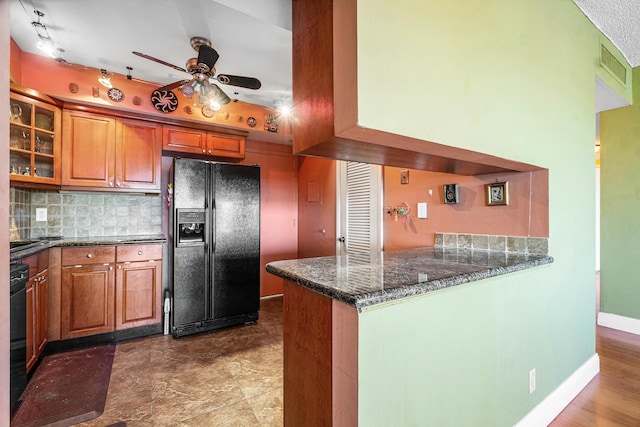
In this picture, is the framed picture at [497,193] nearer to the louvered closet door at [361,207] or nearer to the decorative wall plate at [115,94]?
the louvered closet door at [361,207]

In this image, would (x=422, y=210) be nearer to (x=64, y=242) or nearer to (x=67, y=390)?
(x=67, y=390)

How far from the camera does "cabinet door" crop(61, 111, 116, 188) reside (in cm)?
278

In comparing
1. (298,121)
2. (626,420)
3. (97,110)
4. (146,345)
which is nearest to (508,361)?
(626,420)

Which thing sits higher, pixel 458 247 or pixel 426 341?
pixel 458 247

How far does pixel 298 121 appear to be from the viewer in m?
1.13

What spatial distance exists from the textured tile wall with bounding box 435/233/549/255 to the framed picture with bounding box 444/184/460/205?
0.25 meters

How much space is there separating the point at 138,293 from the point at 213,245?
882 mm

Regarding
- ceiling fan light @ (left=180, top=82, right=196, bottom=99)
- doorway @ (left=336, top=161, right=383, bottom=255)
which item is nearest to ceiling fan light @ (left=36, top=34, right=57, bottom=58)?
ceiling fan light @ (left=180, top=82, right=196, bottom=99)

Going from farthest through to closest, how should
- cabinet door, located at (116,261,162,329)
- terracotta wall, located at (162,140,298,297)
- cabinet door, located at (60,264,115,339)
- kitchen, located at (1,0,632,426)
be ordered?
terracotta wall, located at (162,140,298,297) < cabinet door, located at (116,261,162,329) < cabinet door, located at (60,264,115,339) < kitchen, located at (1,0,632,426)

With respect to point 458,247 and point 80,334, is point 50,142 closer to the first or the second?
point 80,334

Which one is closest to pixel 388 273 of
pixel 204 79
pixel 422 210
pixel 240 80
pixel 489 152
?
pixel 489 152

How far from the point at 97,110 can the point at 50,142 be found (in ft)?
1.72

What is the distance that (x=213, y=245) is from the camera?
3150mm

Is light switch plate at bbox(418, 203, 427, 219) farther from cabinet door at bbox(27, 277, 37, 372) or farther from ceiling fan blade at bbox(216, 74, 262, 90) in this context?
cabinet door at bbox(27, 277, 37, 372)
